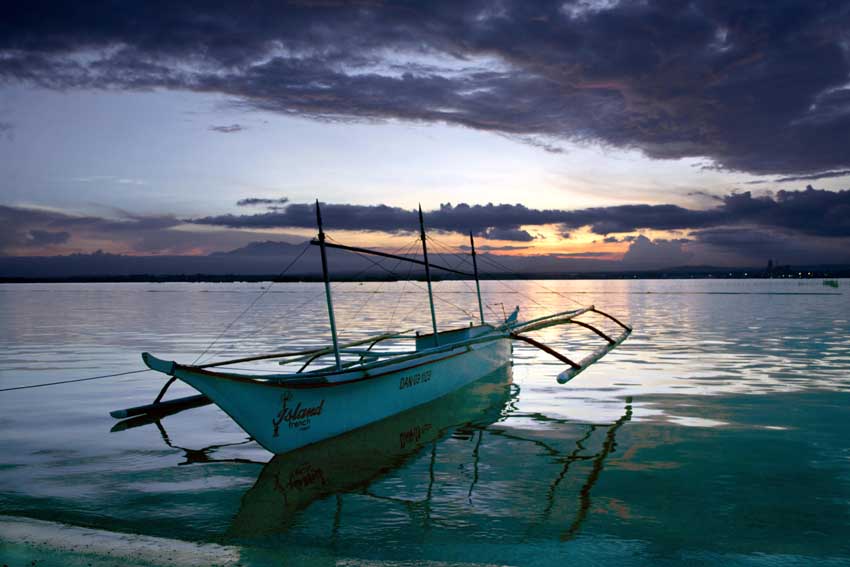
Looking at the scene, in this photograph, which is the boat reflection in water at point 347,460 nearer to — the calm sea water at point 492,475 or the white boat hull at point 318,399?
the calm sea water at point 492,475

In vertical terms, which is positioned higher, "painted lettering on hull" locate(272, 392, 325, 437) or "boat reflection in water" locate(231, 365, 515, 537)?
"painted lettering on hull" locate(272, 392, 325, 437)

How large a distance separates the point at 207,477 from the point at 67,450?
3719mm

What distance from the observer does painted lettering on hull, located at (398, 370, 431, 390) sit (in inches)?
570

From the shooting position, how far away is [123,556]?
6.87 meters

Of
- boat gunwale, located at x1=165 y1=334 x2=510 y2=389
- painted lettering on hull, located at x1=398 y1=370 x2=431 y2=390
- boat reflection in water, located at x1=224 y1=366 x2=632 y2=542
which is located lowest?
boat reflection in water, located at x1=224 y1=366 x2=632 y2=542

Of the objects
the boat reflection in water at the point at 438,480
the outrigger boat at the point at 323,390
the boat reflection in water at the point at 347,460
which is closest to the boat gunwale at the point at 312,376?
the outrigger boat at the point at 323,390

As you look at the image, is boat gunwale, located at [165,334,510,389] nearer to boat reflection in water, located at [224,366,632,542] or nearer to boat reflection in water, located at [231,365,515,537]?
boat reflection in water, located at [231,365,515,537]

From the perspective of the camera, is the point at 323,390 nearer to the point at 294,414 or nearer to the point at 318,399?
the point at 318,399

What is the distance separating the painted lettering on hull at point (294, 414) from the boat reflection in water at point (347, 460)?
1.93 feet

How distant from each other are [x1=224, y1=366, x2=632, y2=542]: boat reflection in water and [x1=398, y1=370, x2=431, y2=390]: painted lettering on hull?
0.83 metres

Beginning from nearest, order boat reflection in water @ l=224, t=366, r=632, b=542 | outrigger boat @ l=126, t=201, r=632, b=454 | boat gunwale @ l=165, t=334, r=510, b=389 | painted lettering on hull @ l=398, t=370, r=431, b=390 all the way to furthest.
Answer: boat reflection in water @ l=224, t=366, r=632, b=542, boat gunwale @ l=165, t=334, r=510, b=389, outrigger boat @ l=126, t=201, r=632, b=454, painted lettering on hull @ l=398, t=370, r=431, b=390

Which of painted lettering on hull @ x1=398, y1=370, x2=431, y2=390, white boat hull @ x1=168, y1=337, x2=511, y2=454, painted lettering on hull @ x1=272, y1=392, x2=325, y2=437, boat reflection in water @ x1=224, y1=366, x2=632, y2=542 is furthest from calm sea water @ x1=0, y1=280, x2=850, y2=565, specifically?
painted lettering on hull @ x1=398, y1=370, x2=431, y2=390

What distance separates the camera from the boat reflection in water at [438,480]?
26.7 ft

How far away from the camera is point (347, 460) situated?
11.4 meters
